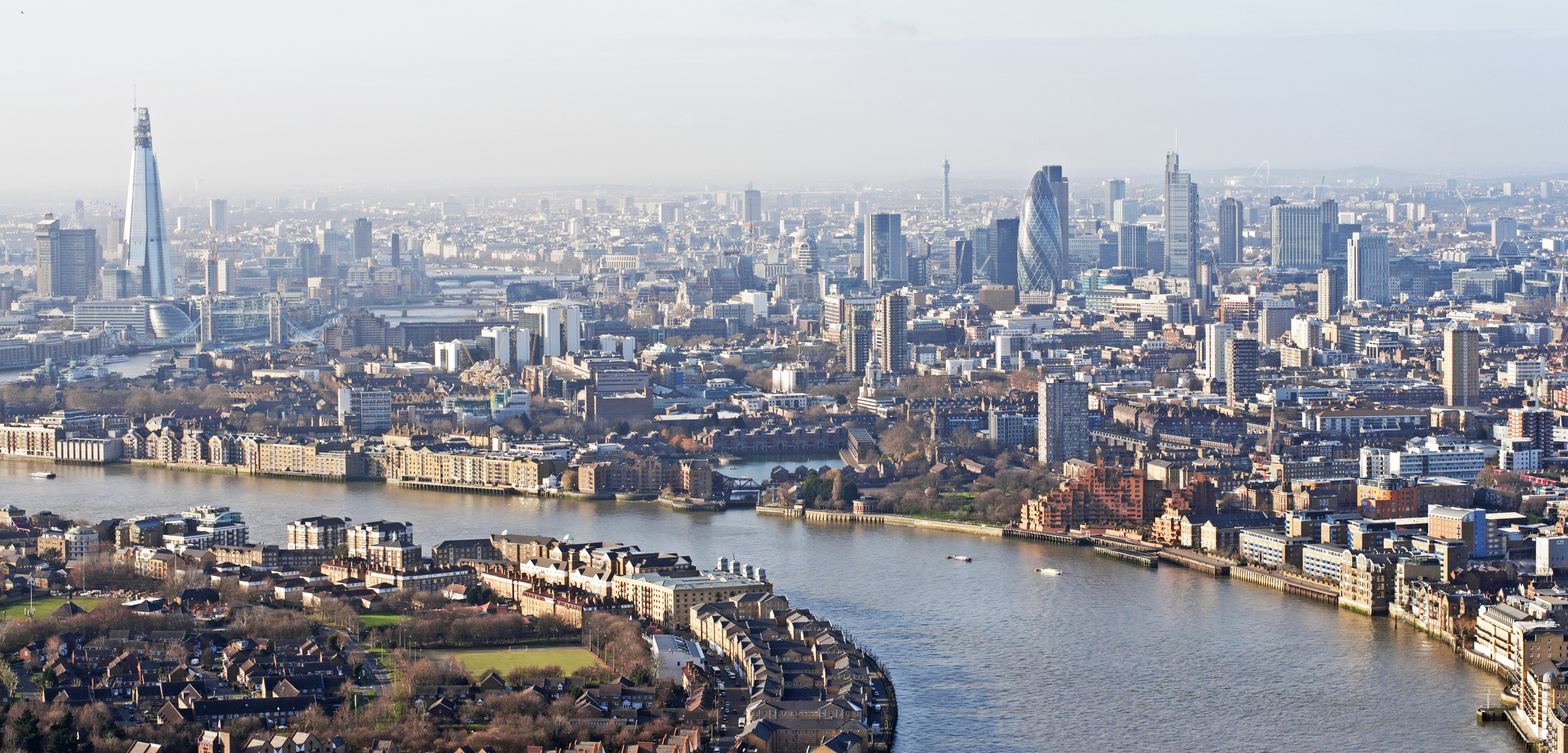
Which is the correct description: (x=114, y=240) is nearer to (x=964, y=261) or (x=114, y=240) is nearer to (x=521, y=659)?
(x=964, y=261)

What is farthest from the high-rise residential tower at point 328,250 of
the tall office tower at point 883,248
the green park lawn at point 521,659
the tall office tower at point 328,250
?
the green park lawn at point 521,659

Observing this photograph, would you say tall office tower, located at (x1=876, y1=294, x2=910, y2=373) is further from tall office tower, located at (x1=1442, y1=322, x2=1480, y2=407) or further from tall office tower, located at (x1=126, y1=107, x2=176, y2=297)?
tall office tower, located at (x1=126, y1=107, x2=176, y2=297)

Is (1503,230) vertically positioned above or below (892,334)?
above

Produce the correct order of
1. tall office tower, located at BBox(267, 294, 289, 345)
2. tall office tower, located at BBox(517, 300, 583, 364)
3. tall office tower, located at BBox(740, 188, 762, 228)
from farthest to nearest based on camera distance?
tall office tower, located at BBox(740, 188, 762, 228) → tall office tower, located at BBox(267, 294, 289, 345) → tall office tower, located at BBox(517, 300, 583, 364)

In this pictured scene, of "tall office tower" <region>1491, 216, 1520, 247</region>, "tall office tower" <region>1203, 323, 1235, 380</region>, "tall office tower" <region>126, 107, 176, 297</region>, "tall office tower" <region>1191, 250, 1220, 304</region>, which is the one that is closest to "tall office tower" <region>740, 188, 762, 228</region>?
"tall office tower" <region>1491, 216, 1520, 247</region>

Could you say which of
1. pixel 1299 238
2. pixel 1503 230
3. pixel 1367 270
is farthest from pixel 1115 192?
pixel 1367 270
